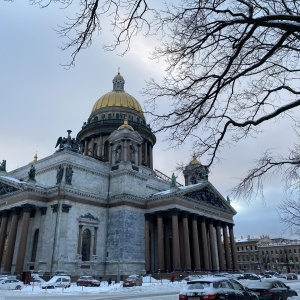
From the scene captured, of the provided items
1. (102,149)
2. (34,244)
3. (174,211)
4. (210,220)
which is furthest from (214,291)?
(102,149)

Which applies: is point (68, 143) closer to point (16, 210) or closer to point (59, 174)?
point (59, 174)

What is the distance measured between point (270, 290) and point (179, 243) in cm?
2988

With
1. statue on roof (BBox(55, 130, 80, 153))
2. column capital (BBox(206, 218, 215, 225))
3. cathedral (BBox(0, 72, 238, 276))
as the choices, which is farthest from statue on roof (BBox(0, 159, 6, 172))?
column capital (BBox(206, 218, 215, 225))

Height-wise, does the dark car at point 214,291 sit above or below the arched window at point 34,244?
below

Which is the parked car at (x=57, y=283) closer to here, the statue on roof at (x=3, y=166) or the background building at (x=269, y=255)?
the statue on roof at (x=3, y=166)

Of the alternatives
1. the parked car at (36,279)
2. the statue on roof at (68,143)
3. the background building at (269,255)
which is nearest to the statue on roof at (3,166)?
the statue on roof at (68,143)

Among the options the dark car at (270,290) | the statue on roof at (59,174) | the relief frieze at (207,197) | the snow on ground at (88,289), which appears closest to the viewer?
the dark car at (270,290)

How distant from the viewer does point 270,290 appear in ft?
53.2

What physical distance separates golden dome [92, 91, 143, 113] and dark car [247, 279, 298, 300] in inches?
1990

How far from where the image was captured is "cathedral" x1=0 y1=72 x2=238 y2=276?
40031mm

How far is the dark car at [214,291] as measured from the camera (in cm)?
1161

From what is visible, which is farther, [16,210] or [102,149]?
[102,149]

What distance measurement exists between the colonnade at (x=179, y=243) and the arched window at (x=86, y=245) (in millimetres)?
7793

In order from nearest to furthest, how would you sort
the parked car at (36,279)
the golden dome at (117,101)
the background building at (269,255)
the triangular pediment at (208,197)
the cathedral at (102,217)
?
the parked car at (36,279) → the cathedral at (102,217) → the triangular pediment at (208,197) → the golden dome at (117,101) → the background building at (269,255)
